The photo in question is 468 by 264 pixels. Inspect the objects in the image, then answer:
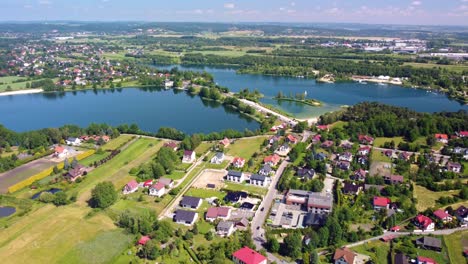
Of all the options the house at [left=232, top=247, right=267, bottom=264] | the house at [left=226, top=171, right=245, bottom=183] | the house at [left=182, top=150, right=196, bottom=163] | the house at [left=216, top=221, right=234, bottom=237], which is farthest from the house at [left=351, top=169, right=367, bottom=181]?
the house at [left=182, top=150, right=196, bottom=163]

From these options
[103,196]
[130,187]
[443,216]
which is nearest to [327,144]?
[443,216]


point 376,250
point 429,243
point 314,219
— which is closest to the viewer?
point 376,250

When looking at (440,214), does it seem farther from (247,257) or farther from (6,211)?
(6,211)

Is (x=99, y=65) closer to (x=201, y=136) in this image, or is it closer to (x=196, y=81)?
(x=196, y=81)

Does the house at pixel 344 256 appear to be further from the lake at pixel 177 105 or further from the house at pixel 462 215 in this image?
the lake at pixel 177 105

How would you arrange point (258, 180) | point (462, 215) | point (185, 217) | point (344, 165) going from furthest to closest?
point (344, 165), point (258, 180), point (185, 217), point (462, 215)

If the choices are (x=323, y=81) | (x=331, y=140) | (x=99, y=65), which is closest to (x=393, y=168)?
(x=331, y=140)

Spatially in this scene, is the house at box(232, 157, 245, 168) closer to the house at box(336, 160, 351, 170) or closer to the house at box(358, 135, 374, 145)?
the house at box(336, 160, 351, 170)
